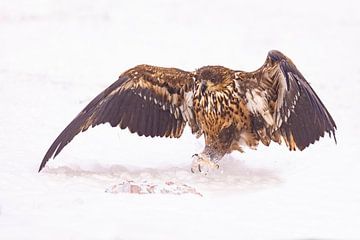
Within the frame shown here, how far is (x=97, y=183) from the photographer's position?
200 inches

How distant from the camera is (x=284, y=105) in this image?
524 cm

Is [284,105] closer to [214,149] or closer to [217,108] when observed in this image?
[217,108]

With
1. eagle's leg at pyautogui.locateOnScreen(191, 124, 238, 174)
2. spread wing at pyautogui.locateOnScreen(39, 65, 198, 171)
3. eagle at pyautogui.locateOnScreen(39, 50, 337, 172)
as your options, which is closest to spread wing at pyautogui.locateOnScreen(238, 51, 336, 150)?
eagle at pyautogui.locateOnScreen(39, 50, 337, 172)

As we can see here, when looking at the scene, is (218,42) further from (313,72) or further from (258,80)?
(258,80)

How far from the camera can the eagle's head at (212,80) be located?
5277 mm

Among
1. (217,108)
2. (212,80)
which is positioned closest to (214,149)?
(217,108)

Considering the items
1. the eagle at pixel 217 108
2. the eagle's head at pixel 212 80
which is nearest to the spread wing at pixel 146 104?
the eagle at pixel 217 108

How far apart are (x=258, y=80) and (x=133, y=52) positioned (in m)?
4.35

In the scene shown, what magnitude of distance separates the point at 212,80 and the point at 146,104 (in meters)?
0.56

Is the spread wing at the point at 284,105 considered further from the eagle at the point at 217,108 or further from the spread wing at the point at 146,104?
the spread wing at the point at 146,104

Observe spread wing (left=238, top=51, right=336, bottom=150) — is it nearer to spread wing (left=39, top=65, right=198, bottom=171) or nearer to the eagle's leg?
the eagle's leg

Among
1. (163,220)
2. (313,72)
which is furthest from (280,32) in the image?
(163,220)

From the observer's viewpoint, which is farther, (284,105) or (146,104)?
(146,104)

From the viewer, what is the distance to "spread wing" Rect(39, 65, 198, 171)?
546 centimetres
